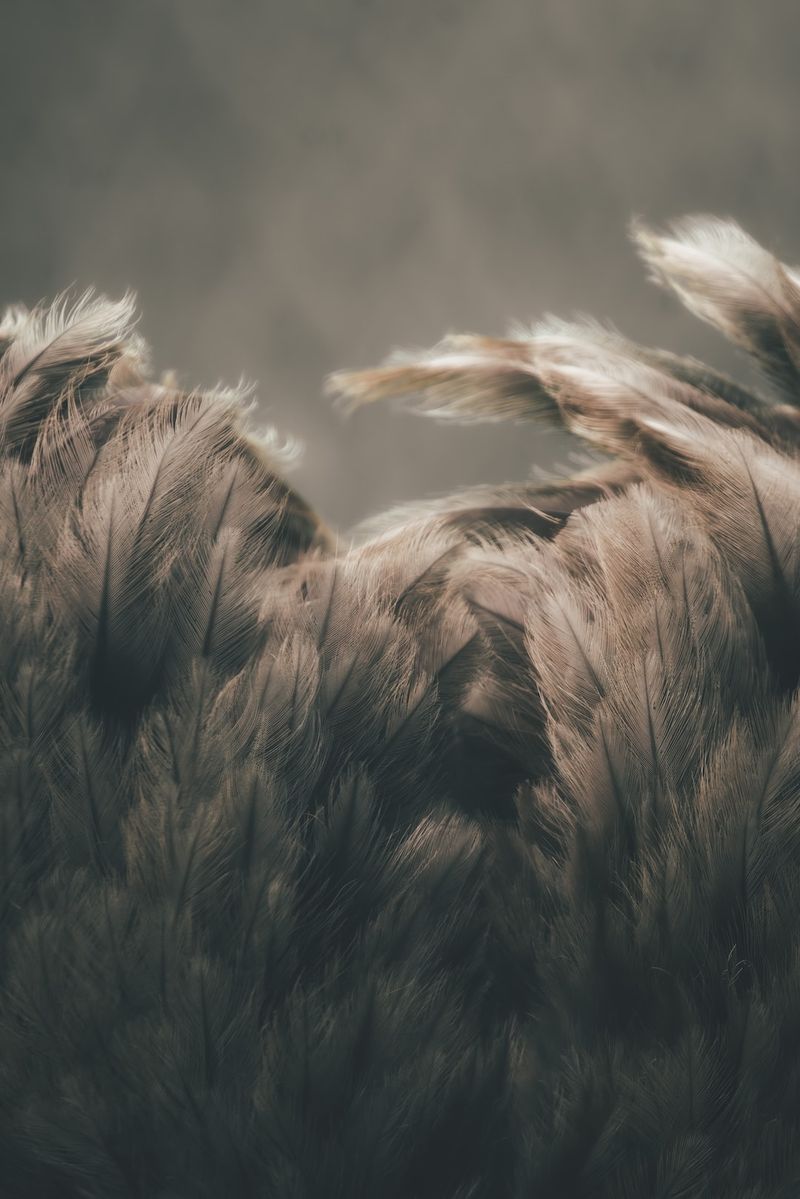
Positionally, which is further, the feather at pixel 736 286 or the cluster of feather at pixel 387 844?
the feather at pixel 736 286

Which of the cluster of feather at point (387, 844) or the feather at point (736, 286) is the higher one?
the feather at point (736, 286)

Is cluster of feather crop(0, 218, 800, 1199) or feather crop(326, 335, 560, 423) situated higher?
feather crop(326, 335, 560, 423)

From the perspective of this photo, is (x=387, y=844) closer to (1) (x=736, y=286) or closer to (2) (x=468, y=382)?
(2) (x=468, y=382)

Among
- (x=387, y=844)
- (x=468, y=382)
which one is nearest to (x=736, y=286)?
(x=468, y=382)

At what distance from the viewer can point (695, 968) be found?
342 mm

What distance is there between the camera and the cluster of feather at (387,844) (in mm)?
328

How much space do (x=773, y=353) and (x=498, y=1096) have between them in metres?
0.42

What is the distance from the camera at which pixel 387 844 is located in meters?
0.37

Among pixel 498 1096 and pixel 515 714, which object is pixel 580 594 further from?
pixel 498 1096

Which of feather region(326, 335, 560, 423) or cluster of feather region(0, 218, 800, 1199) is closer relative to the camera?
cluster of feather region(0, 218, 800, 1199)

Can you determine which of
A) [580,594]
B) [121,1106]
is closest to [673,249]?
[580,594]

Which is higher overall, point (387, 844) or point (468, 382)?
point (468, 382)

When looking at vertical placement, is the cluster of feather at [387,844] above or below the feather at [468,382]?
below

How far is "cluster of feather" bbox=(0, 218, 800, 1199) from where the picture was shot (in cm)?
33
